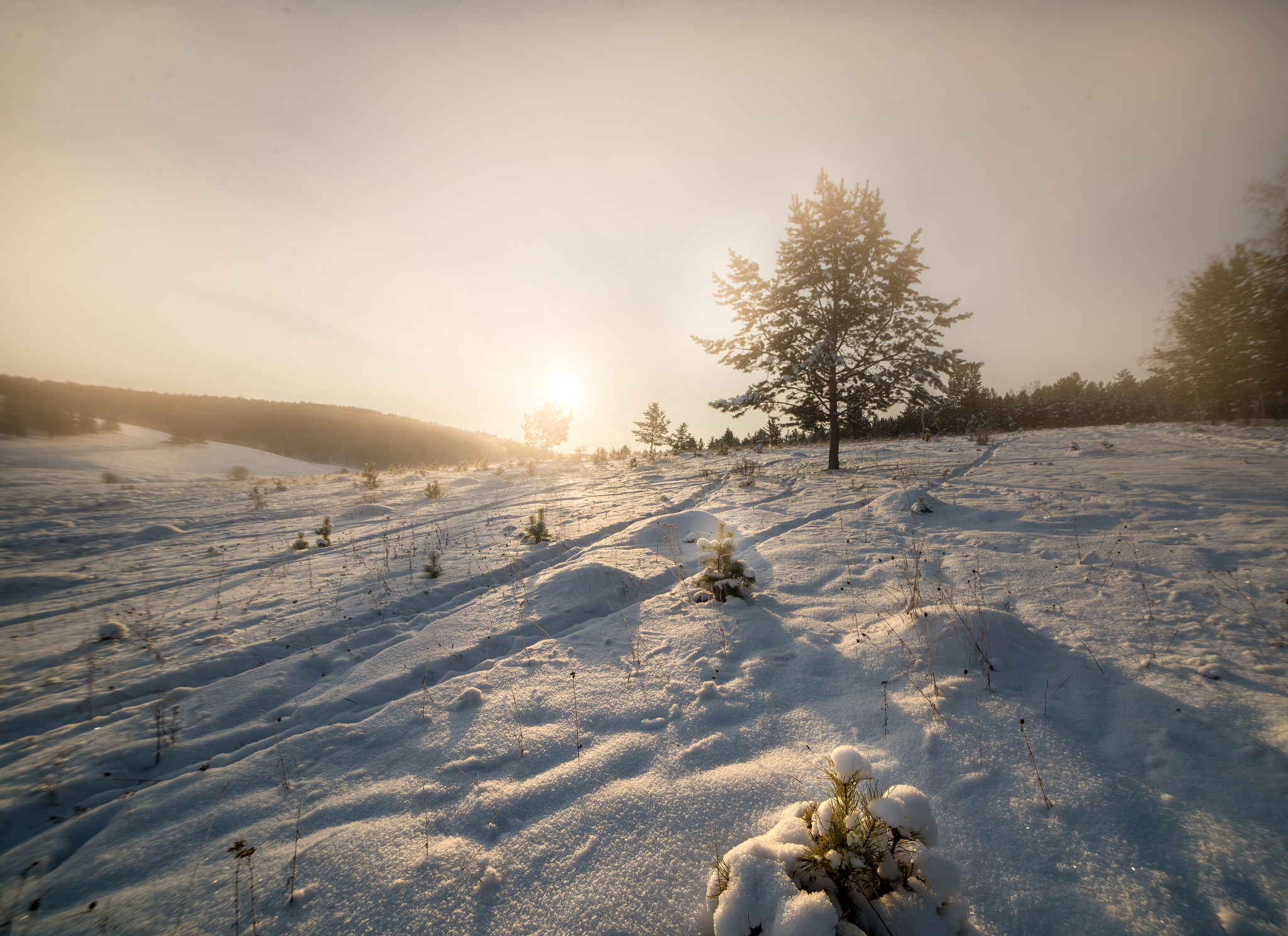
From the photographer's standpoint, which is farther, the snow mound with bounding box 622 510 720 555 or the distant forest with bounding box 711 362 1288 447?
the distant forest with bounding box 711 362 1288 447

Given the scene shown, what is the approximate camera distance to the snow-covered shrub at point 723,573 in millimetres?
4094

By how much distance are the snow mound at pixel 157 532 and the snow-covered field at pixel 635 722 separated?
1590 millimetres

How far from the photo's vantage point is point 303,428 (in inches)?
2104

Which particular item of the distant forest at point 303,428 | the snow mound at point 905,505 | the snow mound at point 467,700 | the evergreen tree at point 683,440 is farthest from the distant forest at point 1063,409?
the distant forest at point 303,428

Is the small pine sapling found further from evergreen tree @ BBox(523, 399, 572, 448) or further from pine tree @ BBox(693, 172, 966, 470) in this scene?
evergreen tree @ BBox(523, 399, 572, 448)

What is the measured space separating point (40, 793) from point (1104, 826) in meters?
5.23

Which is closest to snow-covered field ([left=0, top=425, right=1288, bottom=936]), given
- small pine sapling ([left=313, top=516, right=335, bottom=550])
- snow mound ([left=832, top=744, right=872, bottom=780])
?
snow mound ([left=832, top=744, right=872, bottom=780])

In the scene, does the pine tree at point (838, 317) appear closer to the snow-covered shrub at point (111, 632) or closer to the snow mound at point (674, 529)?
the snow mound at point (674, 529)

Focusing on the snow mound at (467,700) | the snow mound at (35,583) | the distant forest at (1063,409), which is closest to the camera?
the snow mound at (467,700)

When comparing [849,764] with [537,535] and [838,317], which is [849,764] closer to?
[537,535]

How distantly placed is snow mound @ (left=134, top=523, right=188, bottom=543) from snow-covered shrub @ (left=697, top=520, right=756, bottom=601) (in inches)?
386

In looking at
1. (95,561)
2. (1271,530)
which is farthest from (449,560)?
(1271,530)

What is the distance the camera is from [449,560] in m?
5.87

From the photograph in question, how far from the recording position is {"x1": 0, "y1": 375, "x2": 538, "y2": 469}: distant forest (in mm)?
43969
